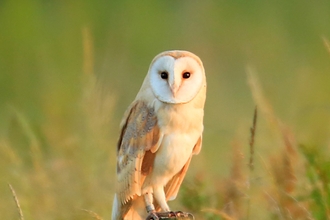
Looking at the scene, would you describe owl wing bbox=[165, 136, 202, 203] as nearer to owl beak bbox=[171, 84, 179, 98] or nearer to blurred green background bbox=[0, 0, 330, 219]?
blurred green background bbox=[0, 0, 330, 219]

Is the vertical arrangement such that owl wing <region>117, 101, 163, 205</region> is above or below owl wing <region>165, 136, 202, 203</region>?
above

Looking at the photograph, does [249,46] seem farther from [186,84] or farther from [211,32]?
[186,84]

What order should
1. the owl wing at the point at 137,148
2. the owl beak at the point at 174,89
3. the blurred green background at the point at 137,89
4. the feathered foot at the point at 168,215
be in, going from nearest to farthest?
the feathered foot at the point at 168,215 → the owl beak at the point at 174,89 → the owl wing at the point at 137,148 → the blurred green background at the point at 137,89

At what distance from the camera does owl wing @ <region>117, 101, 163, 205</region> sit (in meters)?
4.70

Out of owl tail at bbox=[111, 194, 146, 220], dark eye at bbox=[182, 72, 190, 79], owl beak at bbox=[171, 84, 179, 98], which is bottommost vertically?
owl tail at bbox=[111, 194, 146, 220]

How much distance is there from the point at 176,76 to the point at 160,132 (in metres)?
0.33

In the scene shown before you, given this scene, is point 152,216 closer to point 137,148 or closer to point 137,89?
point 137,148

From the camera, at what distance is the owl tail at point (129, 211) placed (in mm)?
4910

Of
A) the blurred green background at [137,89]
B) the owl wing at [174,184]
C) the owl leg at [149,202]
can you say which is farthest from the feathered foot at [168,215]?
the owl wing at [174,184]

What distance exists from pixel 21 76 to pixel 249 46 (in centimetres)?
400

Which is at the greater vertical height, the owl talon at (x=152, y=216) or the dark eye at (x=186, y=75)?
the dark eye at (x=186, y=75)

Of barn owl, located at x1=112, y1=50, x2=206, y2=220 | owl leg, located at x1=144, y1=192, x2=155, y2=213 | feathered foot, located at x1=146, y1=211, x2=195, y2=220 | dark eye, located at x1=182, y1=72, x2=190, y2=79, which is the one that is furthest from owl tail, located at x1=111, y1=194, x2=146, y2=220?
dark eye, located at x1=182, y1=72, x2=190, y2=79

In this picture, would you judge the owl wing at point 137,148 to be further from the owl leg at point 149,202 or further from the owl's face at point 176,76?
the owl's face at point 176,76

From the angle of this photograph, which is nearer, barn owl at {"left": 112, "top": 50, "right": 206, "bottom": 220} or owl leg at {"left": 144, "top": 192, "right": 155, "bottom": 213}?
barn owl at {"left": 112, "top": 50, "right": 206, "bottom": 220}
